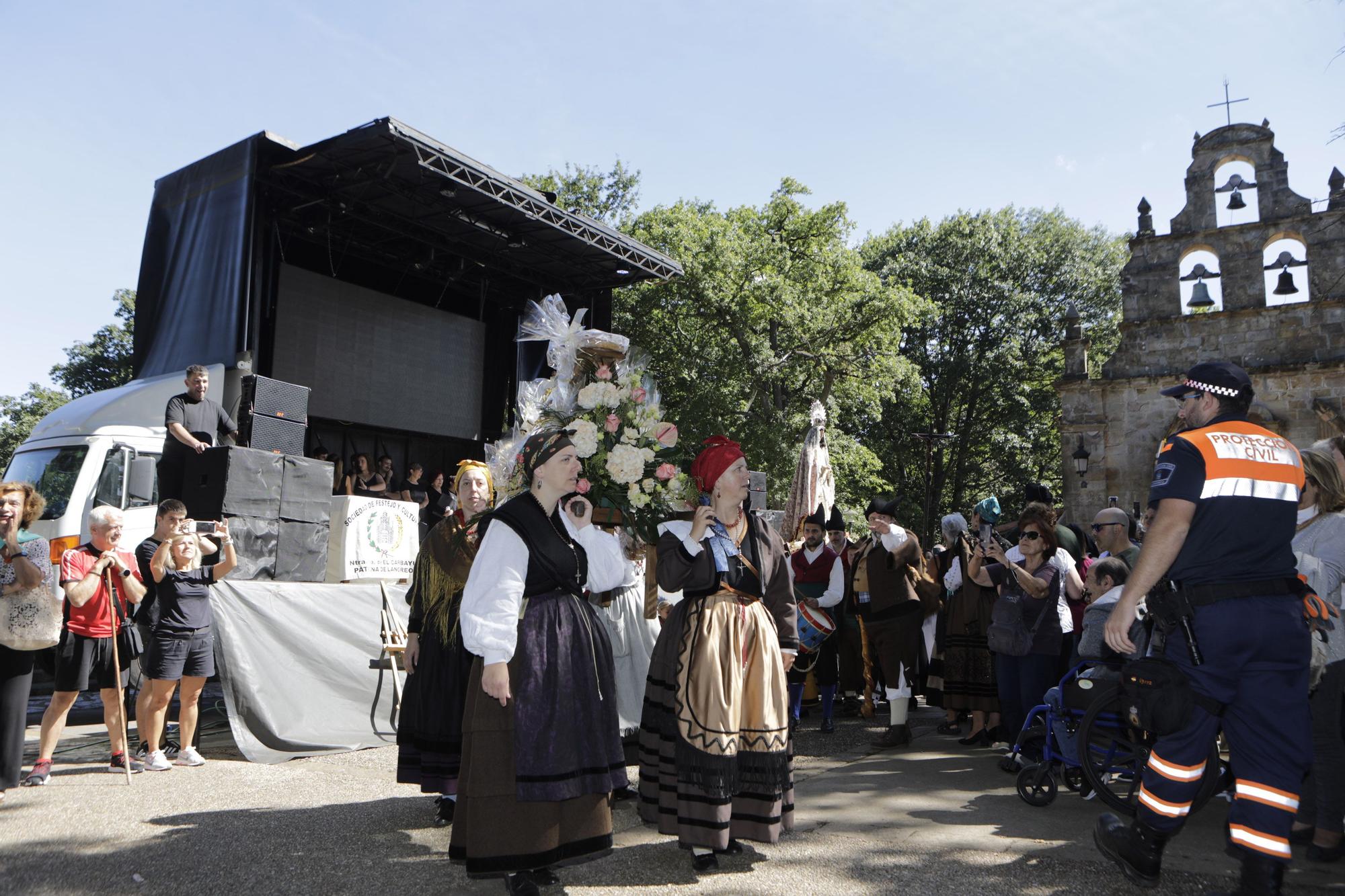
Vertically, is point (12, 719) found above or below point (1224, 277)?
below

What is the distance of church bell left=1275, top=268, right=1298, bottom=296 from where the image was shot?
57.8ft

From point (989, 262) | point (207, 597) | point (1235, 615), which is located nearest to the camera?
point (1235, 615)

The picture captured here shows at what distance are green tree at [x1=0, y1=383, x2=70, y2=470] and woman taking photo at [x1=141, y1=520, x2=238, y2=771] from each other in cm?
4484

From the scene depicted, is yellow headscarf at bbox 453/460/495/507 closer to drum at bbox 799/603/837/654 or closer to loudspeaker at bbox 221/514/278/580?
drum at bbox 799/603/837/654

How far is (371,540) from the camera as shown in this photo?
949cm

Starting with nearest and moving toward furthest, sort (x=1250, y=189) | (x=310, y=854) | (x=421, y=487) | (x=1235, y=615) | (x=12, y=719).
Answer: (x=1235, y=615) → (x=310, y=854) → (x=12, y=719) → (x=421, y=487) → (x=1250, y=189)

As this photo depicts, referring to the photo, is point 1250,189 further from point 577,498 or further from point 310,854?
point 310,854

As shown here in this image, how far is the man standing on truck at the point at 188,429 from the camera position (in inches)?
321

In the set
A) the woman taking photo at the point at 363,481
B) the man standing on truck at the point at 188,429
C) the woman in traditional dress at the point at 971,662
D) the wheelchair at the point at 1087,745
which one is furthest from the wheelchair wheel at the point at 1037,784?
the woman taking photo at the point at 363,481

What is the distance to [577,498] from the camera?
4020 millimetres

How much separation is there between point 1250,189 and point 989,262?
1029 centimetres

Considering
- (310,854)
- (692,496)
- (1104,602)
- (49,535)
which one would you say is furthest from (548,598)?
(49,535)

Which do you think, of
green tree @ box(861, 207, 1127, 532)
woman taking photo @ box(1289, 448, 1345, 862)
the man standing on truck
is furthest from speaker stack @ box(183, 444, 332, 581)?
green tree @ box(861, 207, 1127, 532)

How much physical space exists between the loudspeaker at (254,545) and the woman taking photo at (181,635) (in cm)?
163
